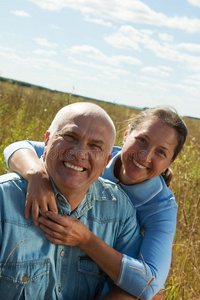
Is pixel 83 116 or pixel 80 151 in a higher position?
pixel 83 116

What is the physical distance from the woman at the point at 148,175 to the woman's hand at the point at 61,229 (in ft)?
0.44

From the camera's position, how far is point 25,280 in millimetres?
1883

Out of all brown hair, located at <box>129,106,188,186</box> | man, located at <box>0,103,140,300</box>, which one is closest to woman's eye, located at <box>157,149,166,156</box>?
brown hair, located at <box>129,106,188,186</box>

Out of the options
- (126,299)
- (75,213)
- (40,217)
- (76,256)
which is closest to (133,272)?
(126,299)

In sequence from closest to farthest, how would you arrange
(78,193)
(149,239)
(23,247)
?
1. (23,247)
2. (78,193)
3. (149,239)

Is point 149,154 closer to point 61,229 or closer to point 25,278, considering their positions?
point 61,229

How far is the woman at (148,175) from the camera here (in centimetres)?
212

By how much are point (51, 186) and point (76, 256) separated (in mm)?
441

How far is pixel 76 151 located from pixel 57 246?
0.53 meters

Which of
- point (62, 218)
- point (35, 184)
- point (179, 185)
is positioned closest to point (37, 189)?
point (35, 184)

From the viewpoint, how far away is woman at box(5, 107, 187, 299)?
2123 millimetres

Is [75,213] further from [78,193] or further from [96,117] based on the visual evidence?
[96,117]

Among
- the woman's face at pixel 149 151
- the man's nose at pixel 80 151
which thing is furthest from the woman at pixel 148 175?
the man's nose at pixel 80 151

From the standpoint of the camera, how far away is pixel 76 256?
6.81ft
